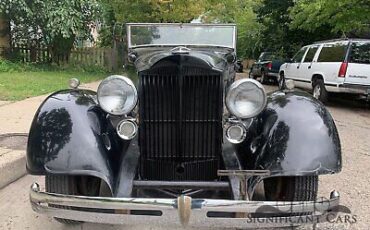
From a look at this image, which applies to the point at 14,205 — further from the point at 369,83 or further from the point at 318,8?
the point at 318,8

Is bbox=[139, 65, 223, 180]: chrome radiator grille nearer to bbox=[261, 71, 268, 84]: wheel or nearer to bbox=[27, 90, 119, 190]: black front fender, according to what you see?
bbox=[27, 90, 119, 190]: black front fender

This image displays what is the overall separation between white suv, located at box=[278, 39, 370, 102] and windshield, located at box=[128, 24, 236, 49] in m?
4.99

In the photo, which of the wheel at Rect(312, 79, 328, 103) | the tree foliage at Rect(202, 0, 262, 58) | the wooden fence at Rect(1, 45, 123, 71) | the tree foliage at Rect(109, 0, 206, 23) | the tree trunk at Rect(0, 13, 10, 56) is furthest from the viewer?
the tree foliage at Rect(202, 0, 262, 58)

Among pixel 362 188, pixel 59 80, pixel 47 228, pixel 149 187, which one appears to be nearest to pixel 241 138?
pixel 149 187

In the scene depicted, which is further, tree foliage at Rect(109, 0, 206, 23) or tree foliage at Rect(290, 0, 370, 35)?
tree foliage at Rect(109, 0, 206, 23)

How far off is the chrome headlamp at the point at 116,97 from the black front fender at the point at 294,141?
108cm

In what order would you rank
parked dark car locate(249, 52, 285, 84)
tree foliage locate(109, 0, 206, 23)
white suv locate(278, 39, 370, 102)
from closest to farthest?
1. white suv locate(278, 39, 370, 102)
2. tree foliage locate(109, 0, 206, 23)
3. parked dark car locate(249, 52, 285, 84)

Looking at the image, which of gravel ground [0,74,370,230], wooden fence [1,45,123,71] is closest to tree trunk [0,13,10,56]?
wooden fence [1,45,123,71]

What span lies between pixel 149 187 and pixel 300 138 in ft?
4.07

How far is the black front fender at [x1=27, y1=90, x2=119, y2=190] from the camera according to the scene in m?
3.31

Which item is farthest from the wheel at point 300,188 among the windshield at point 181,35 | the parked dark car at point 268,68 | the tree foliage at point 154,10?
the parked dark car at point 268,68

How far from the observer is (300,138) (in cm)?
345

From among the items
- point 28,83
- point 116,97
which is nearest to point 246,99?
point 116,97

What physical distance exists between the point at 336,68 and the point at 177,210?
32.9ft
